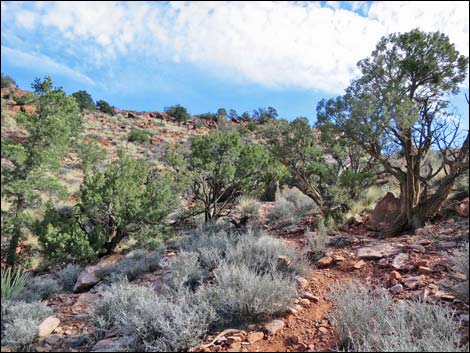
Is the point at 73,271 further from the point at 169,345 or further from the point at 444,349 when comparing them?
the point at 444,349

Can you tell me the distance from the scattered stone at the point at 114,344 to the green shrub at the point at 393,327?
2144 mm

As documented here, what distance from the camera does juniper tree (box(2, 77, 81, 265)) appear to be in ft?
14.5

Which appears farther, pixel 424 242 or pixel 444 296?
pixel 424 242

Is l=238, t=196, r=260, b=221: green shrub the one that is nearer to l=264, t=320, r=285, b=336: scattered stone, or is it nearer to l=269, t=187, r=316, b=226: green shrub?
l=269, t=187, r=316, b=226: green shrub

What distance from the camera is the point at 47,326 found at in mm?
3891

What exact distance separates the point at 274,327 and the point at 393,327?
1186 mm

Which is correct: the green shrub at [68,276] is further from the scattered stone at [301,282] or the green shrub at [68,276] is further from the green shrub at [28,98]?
the scattered stone at [301,282]

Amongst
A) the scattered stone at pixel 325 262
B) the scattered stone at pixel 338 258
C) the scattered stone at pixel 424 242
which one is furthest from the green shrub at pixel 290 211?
the scattered stone at pixel 424 242

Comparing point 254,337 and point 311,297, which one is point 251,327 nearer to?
point 254,337

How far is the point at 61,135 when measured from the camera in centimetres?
545

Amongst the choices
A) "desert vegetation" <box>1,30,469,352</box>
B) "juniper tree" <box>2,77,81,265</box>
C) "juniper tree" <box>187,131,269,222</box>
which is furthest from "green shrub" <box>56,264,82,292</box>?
"juniper tree" <box>187,131,269,222</box>

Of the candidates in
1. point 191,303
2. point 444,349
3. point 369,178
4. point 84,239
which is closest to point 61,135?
point 84,239

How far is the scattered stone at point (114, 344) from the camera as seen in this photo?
340cm

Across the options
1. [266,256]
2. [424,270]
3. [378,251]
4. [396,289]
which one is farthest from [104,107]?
[396,289]
